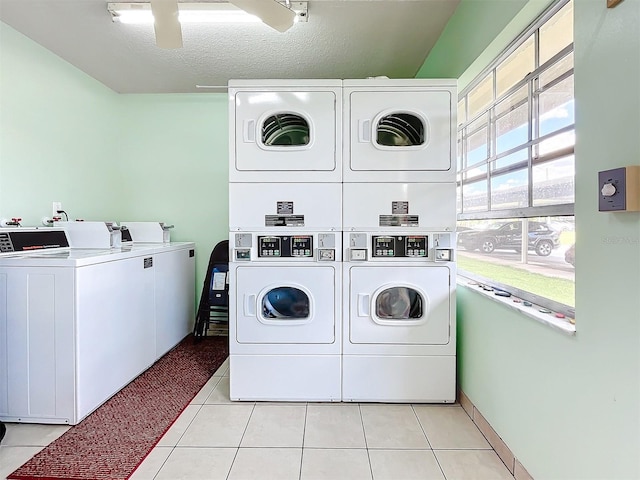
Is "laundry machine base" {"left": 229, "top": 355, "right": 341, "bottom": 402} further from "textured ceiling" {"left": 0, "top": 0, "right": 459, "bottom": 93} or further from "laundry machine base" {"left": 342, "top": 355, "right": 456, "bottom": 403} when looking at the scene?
"textured ceiling" {"left": 0, "top": 0, "right": 459, "bottom": 93}

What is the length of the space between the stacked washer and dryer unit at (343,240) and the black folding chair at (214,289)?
4.53 ft

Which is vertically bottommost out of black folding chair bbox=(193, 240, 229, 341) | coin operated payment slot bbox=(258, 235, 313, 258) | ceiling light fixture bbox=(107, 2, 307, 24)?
black folding chair bbox=(193, 240, 229, 341)

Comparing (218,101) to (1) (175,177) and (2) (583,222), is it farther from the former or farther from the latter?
(2) (583,222)

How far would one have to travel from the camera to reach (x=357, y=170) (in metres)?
2.38

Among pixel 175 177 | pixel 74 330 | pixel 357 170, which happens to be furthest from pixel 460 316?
pixel 175 177

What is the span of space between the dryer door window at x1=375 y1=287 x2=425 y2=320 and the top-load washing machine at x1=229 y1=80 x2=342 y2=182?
2.90ft

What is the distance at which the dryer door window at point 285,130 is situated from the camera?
248 cm

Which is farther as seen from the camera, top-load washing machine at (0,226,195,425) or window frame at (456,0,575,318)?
A: top-load washing machine at (0,226,195,425)

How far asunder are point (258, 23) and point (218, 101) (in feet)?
5.14

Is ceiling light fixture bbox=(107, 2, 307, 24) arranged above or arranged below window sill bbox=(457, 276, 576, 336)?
above

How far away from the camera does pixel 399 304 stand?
2.50m

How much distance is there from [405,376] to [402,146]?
1.58m

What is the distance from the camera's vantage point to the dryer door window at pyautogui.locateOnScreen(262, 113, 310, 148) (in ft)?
8.13

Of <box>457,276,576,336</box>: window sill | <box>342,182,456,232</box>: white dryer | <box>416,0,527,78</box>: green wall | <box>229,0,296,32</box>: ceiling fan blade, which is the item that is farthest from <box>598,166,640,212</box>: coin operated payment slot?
<box>229,0,296,32</box>: ceiling fan blade
